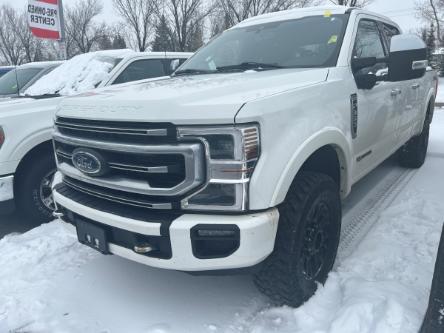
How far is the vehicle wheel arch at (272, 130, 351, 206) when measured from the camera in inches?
79.0

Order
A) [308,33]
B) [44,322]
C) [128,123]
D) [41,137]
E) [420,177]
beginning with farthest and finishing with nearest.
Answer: [420,177], [41,137], [308,33], [44,322], [128,123]

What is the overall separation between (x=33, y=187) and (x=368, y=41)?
331cm

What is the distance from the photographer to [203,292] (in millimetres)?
2648

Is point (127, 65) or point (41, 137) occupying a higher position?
point (127, 65)

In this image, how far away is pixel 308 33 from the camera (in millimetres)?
3125

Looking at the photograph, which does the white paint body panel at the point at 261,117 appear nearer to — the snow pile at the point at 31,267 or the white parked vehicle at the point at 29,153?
the snow pile at the point at 31,267

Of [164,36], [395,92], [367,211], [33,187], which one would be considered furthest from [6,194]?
[164,36]

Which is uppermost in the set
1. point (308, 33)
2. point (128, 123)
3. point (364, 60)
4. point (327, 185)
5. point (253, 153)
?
point (308, 33)

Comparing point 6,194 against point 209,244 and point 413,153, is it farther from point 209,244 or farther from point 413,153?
point 413,153

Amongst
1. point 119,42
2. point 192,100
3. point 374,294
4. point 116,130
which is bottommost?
point 374,294

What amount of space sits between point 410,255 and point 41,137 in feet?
10.8

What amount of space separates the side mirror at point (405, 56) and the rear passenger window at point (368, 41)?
13.3 inches

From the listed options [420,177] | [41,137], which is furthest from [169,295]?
[420,177]

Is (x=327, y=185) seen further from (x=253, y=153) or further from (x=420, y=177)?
(x=420, y=177)
